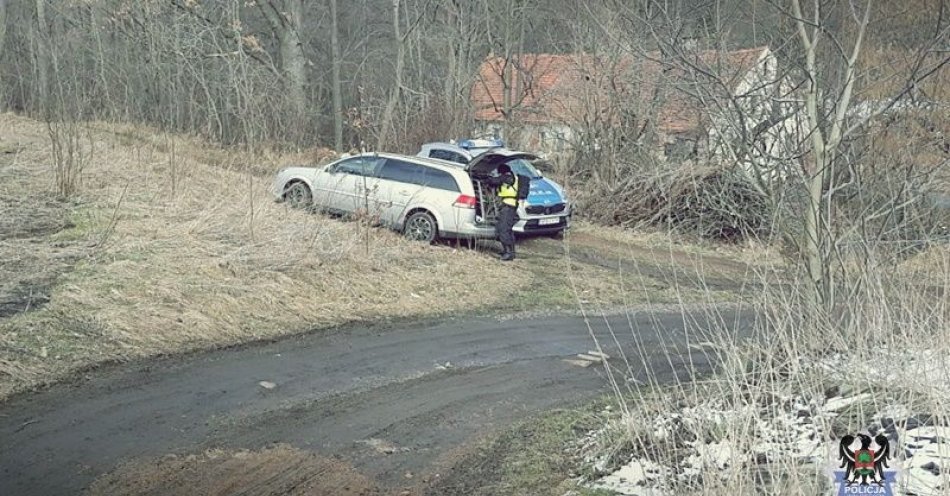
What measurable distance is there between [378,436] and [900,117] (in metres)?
6.15

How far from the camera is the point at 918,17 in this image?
8086mm

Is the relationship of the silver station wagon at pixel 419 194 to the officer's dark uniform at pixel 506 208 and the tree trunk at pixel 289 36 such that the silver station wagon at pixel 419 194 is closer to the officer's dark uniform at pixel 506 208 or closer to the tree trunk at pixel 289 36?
the officer's dark uniform at pixel 506 208

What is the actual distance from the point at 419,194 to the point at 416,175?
44cm

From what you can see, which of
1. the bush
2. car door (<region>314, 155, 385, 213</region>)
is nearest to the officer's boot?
car door (<region>314, 155, 385, 213</region>)

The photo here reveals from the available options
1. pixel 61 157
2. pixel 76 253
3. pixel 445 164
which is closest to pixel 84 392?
pixel 76 253

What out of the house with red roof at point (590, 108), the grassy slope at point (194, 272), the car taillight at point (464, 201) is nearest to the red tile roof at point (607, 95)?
the house with red roof at point (590, 108)

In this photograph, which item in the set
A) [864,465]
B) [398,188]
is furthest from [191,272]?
[864,465]

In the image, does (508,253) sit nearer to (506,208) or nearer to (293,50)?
(506,208)

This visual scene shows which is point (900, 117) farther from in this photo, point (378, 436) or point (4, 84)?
point (4, 84)

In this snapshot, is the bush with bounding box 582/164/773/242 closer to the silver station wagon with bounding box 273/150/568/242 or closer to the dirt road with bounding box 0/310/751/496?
the silver station wagon with bounding box 273/150/568/242

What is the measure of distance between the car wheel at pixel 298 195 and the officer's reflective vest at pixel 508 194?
395 cm

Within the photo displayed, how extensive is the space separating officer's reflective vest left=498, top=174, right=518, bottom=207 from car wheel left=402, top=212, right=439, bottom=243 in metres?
1.39

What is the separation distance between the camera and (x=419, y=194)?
16203 mm

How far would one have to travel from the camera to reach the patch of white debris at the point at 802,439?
174 inches
